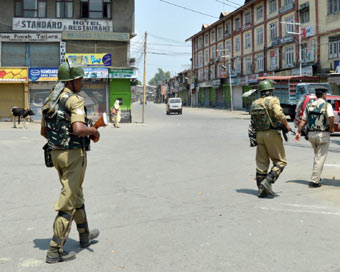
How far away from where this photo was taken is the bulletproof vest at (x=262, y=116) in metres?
6.43

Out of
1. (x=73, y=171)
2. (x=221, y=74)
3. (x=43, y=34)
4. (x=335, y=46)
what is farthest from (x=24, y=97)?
(x=221, y=74)

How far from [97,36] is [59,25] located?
111 inches

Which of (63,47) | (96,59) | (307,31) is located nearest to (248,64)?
(307,31)

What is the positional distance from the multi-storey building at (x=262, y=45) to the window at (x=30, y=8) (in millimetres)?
20967

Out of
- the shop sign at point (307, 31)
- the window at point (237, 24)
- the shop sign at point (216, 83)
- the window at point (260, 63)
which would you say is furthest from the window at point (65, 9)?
the shop sign at point (216, 83)

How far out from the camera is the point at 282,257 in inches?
153

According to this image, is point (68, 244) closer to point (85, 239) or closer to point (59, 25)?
point (85, 239)

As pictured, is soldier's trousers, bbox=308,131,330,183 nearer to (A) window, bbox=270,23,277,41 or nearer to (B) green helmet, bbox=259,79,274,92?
(B) green helmet, bbox=259,79,274,92

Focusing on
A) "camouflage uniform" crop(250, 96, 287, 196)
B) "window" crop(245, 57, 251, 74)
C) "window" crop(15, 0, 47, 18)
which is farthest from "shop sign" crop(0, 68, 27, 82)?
"window" crop(245, 57, 251, 74)

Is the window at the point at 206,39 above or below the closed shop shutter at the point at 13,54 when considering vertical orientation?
above

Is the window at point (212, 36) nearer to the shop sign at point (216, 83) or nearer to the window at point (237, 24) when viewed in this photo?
the shop sign at point (216, 83)

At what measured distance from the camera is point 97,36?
29984 millimetres

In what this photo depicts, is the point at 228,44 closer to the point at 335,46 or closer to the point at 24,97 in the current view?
the point at 335,46

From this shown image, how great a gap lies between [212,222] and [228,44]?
56855 millimetres
